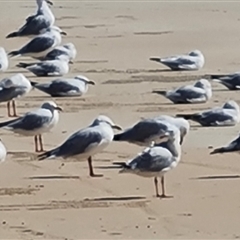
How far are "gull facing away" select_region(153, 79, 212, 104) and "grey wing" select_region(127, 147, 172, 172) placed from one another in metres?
4.38

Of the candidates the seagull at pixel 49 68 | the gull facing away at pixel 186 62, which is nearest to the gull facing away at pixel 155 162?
the seagull at pixel 49 68

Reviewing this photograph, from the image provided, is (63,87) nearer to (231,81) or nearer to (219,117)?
(231,81)

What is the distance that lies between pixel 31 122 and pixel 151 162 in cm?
205

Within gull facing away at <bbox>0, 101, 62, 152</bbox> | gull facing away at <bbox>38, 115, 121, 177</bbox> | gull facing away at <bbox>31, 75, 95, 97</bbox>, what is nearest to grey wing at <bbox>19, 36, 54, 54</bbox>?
gull facing away at <bbox>31, 75, 95, 97</bbox>

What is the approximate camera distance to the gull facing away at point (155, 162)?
934 centimetres

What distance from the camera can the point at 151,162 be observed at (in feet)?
30.6

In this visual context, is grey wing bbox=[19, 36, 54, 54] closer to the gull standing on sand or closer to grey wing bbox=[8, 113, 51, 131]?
grey wing bbox=[8, 113, 51, 131]

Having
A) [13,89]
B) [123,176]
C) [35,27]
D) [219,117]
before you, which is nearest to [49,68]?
[13,89]

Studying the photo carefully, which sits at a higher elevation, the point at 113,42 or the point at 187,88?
the point at 187,88

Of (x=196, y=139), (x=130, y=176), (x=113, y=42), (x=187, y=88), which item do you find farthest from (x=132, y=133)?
(x=113, y=42)

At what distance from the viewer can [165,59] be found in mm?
16578

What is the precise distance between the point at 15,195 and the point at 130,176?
1.16 meters

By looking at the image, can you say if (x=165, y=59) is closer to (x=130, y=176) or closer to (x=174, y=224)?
(x=130, y=176)

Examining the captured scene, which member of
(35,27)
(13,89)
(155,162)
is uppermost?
(155,162)
